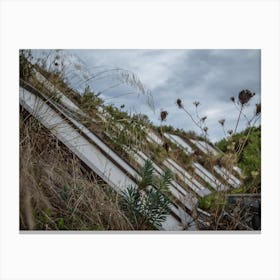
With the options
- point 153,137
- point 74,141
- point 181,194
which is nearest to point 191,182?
point 181,194

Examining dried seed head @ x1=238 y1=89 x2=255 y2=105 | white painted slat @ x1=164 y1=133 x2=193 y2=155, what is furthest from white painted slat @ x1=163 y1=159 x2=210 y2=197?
dried seed head @ x1=238 y1=89 x2=255 y2=105

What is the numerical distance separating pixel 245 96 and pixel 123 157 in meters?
0.80

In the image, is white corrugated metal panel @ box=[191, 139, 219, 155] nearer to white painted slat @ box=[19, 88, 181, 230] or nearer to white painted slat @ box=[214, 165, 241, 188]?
white painted slat @ box=[214, 165, 241, 188]

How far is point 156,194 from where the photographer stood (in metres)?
2.97

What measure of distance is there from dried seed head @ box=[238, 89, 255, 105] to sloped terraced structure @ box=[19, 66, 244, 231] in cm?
33

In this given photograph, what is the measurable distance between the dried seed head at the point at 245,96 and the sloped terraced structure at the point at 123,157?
12.9 inches

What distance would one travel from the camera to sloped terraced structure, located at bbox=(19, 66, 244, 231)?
3006mm

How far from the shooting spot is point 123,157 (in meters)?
3.07

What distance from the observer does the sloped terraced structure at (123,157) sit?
3.01 meters

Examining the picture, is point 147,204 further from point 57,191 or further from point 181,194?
point 57,191

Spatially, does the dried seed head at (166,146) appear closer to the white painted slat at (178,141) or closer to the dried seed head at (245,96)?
the white painted slat at (178,141)

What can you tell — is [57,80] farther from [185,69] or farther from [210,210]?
[210,210]

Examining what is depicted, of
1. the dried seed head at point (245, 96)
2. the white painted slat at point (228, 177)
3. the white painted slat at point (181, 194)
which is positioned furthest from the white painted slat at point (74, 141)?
the dried seed head at point (245, 96)
